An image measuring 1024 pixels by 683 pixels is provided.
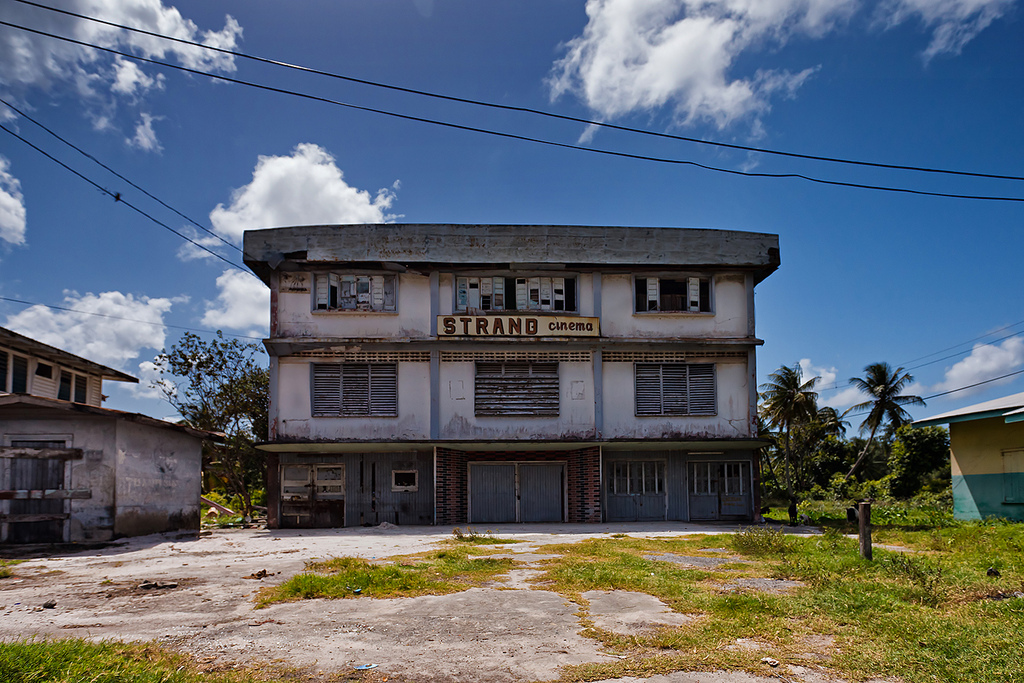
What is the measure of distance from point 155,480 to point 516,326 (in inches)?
411

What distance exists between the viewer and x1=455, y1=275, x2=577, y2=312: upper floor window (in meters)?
21.6

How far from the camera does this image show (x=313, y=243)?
20.9 m

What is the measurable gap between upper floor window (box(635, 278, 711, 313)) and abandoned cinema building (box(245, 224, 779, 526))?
7cm

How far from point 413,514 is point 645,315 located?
9.27 metres

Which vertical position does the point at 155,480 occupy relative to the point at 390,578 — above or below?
above

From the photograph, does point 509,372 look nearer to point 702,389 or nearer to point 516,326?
point 516,326

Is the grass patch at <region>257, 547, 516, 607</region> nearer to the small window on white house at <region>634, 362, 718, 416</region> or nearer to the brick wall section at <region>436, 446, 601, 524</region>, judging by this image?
the brick wall section at <region>436, 446, 601, 524</region>

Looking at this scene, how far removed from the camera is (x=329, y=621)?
680 cm

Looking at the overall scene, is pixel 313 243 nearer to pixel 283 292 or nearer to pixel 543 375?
pixel 283 292

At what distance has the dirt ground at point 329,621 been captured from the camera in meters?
5.46

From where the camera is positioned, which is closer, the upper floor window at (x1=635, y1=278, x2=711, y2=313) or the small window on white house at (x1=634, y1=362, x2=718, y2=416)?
the small window on white house at (x1=634, y1=362, x2=718, y2=416)

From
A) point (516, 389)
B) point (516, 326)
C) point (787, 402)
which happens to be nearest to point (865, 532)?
point (516, 389)

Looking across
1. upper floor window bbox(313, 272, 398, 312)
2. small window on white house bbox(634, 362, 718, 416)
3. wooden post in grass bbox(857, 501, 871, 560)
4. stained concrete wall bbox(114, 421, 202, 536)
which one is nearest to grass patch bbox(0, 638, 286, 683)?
wooden post in grass bbox(857, 501, 871, 560)

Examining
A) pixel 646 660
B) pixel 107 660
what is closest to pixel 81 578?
pixel 107 660
